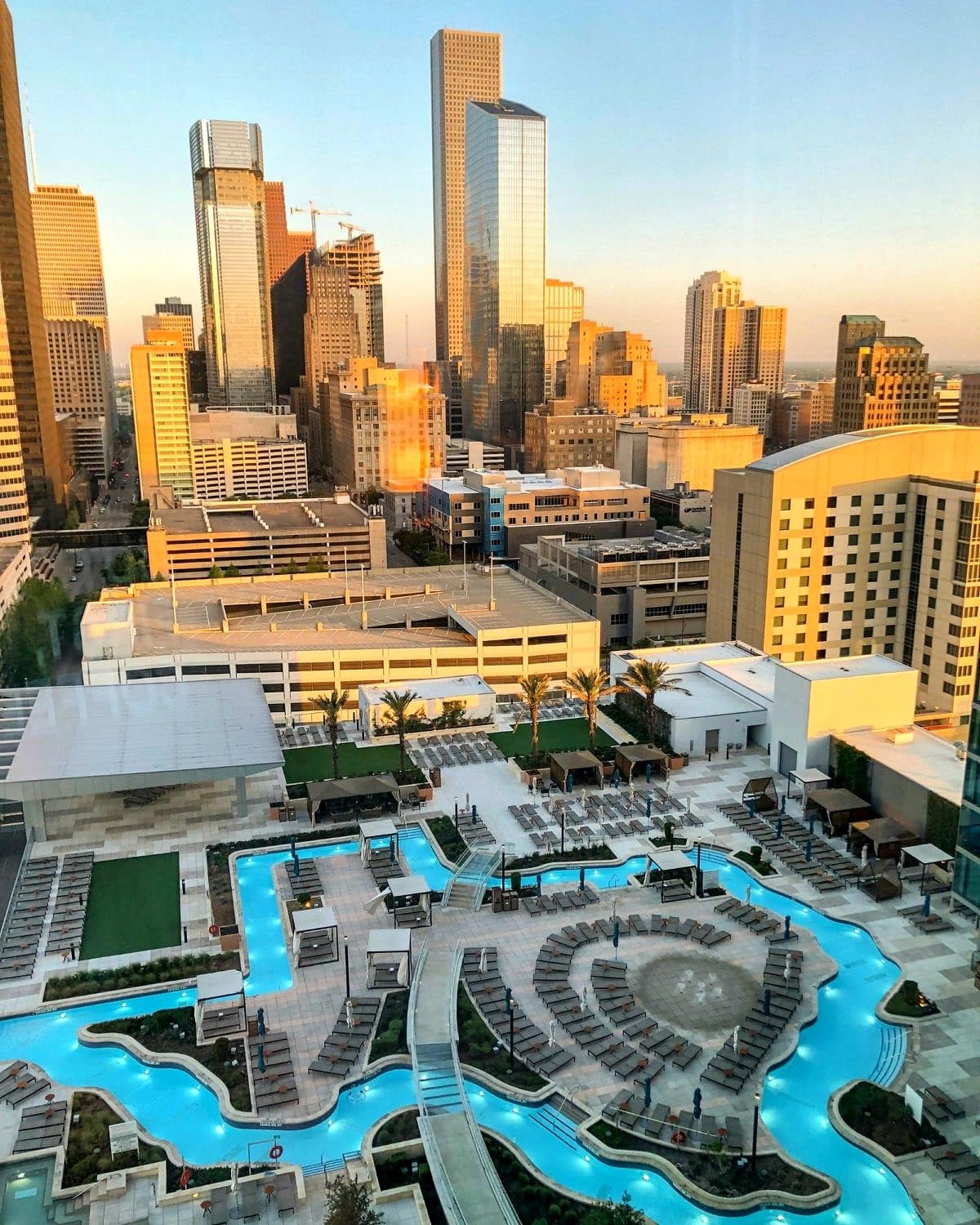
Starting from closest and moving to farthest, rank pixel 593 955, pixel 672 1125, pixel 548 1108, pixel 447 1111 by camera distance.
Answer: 1. pixel 447 1111
2. pixel 672 1125
3. pixel 548 1108
4. pixel 593 955

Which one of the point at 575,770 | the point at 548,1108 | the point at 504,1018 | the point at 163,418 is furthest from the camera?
the point at 163,418

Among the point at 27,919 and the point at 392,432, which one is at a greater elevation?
the point at 392,432

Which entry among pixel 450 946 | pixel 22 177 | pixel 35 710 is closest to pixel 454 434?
→ pixel 22 177

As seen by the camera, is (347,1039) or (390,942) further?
(390,942)

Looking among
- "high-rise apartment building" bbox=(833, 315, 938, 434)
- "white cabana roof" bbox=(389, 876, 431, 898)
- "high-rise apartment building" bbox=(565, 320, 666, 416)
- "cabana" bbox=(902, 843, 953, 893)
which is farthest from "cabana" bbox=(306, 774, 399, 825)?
"high-rise apartment building" bbox=(565, 320, 666, 416)

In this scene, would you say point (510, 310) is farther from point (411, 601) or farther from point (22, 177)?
point (411, 601)

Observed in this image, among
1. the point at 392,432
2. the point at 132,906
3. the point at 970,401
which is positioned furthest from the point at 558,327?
the point at 132,906

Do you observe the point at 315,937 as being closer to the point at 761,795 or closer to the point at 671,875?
the point at 671,875
